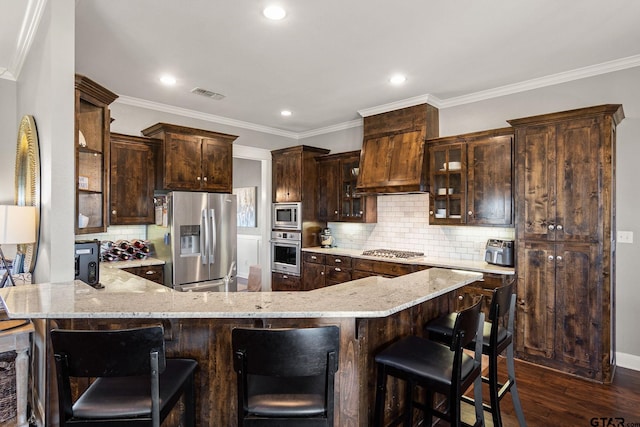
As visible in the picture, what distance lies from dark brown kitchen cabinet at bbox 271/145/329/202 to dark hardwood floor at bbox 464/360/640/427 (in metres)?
3.49

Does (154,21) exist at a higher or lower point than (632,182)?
higher

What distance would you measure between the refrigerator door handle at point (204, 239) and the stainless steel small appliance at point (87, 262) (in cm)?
179

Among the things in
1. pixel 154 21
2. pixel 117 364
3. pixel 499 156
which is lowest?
pixel 117 364

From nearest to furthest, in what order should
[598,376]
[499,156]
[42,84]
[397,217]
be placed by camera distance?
1. [42,84]
2. [598,376]
3. [499,156]
4. [397,217]

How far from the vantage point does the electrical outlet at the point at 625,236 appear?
11.2 feet

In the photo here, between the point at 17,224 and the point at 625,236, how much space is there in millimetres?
4854

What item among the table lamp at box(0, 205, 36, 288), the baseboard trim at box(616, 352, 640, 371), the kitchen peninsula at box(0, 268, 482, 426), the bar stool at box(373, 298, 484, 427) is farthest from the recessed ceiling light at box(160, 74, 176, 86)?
the baseboard trim at box(616, 352, 640, 371)

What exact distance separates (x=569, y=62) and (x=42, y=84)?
4.31 meters

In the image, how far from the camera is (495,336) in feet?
7.00

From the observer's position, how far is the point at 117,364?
4.37 feet

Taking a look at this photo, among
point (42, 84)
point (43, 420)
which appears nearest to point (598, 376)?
point (43, 420)

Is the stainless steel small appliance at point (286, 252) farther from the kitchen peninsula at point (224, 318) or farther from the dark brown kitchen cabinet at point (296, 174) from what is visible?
the kitchen peninsula at point (224, 318)

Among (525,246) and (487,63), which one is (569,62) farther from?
(525,246)

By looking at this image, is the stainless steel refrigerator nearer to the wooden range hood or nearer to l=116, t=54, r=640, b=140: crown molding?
l=116, t=54, r=640, b=140: crown molding
